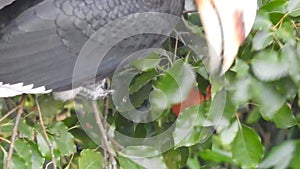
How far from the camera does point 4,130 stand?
1.02m

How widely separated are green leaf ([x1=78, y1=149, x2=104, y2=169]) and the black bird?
13 centimetres

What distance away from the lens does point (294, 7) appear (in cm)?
96

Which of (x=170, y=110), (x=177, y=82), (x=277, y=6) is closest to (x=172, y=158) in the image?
(x=170, y=110)

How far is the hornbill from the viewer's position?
96cm

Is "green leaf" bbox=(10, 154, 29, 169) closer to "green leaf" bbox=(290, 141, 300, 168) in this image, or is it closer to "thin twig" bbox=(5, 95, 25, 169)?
"thin twig" bbox=(5, 95, 25, 169)

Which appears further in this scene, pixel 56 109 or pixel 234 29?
pixel 56 109

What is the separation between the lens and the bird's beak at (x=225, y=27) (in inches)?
37.3

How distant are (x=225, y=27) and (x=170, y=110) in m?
0.18

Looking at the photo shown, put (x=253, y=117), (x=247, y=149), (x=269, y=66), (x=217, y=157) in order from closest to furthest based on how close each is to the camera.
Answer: (x=269, y=66), (x=247, y=149), (x=253, y=117), (x=217, y=157)

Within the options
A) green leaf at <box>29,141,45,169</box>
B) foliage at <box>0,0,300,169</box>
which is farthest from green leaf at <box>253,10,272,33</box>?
green leaf at <box>29,141,45,169</box>

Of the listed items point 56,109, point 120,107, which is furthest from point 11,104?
point 120,107

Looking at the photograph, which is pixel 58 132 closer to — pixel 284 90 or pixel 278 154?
pixel 284 90

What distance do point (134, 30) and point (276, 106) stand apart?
22 centimetres

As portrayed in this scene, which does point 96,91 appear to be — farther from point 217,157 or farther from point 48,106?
point 217,157
